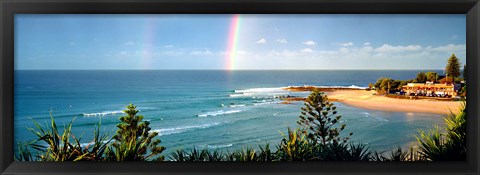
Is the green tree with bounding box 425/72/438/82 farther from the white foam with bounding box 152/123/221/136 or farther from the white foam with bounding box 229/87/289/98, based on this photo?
the white foam with bounding box 152/123/221/136

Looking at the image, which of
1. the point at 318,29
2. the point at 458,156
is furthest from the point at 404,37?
the point at 458,156

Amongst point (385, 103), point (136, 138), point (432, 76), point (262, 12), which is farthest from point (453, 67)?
point (136, 138)

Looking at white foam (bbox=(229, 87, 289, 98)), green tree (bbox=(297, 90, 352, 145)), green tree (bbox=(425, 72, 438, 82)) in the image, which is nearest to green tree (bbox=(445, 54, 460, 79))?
green tree (bbox=(425, 72, 438, 82))

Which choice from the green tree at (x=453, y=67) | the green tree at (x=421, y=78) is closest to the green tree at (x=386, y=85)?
the green tree at (x=421, y=78)

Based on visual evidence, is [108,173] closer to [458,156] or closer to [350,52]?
[458,156]

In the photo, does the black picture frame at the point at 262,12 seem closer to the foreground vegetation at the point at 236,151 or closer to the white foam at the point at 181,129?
the foreground vegetation at the point at 236,151

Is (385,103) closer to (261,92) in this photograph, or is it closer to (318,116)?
(318,116)
